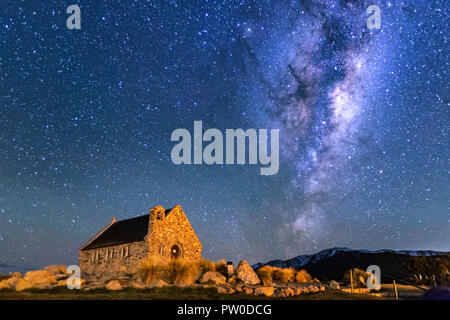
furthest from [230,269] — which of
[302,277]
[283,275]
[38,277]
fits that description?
[38,277]

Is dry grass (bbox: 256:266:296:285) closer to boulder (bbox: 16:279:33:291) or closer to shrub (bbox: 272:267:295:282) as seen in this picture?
shrub (bbox: 272:267:295:282)

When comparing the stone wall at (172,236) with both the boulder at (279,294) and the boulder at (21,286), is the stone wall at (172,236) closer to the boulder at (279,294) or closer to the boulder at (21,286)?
the boulder at (21,286)

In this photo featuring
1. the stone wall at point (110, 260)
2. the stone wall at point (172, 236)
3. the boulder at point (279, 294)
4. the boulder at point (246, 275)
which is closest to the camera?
the boulder at point (279, 294)

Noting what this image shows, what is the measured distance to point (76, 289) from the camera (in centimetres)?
1964

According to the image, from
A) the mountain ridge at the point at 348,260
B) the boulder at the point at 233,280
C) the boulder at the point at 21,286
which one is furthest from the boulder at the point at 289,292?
the mountain ridge at the point at 348,260

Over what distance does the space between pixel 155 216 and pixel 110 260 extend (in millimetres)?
7028

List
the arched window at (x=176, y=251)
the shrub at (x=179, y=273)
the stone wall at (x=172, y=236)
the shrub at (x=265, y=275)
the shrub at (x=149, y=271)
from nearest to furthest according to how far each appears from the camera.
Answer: the shrub at (x=149, y=271), the shrub at (x=179, y=273), the shrub at (x=265, y=275), the stone wall at (x=172, y=236), the arched window at (x=176, y=251)

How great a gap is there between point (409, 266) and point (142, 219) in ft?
105

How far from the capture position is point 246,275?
2406 centimetres

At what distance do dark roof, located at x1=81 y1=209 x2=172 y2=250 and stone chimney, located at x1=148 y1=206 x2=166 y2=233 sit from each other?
101 cm

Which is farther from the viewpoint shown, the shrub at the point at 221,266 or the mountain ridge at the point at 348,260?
the mountain ridge at the point at 348,260

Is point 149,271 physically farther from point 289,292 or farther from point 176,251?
point 176,251

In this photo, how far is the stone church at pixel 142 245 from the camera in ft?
97.4
